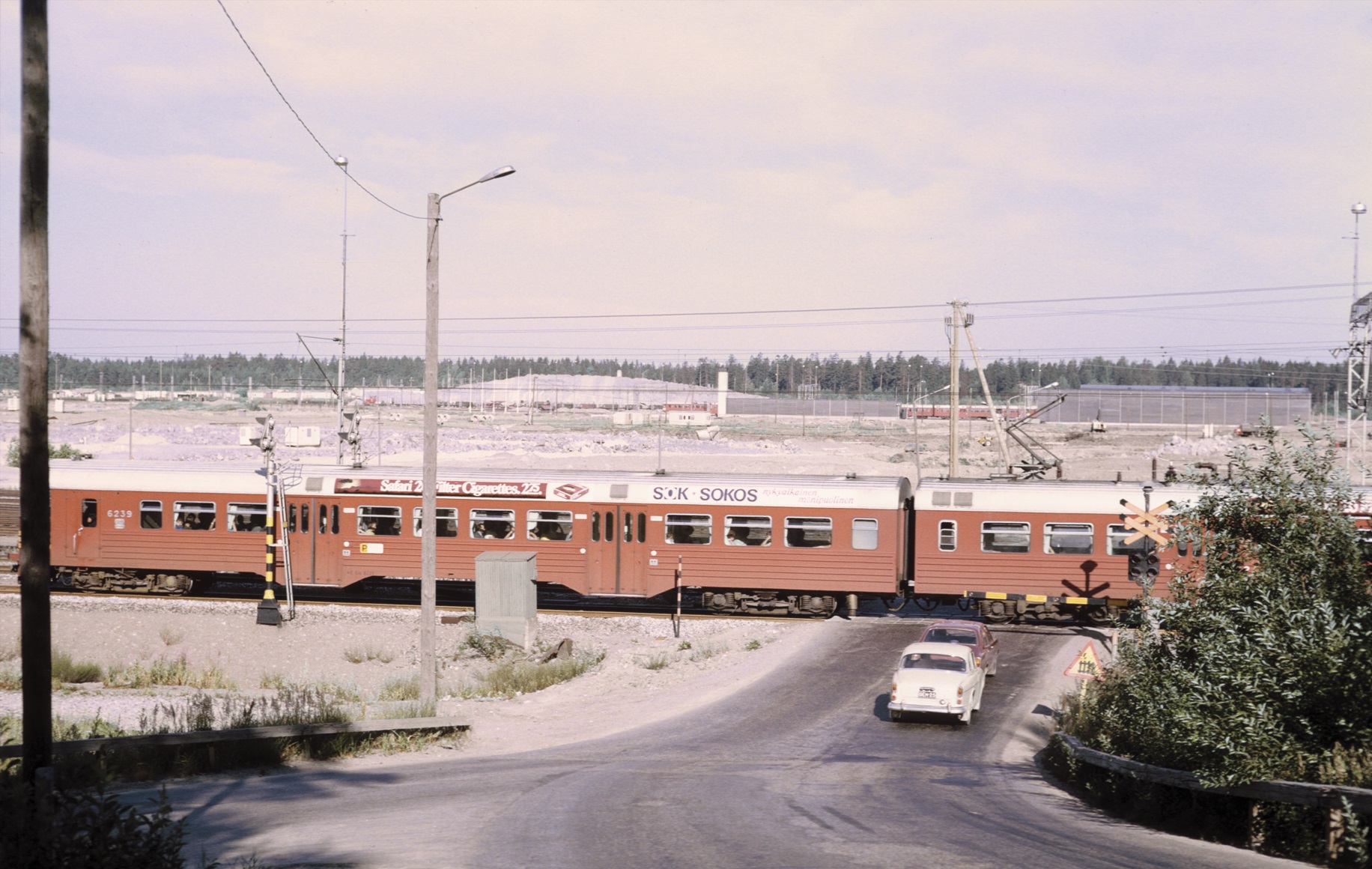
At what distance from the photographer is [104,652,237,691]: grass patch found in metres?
23.0

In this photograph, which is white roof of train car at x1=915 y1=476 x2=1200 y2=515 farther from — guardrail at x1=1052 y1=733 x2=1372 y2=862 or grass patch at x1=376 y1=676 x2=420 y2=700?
guardrail at x1=1052 y1=733 x2=1372 y2=862

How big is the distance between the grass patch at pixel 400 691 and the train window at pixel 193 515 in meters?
11.0

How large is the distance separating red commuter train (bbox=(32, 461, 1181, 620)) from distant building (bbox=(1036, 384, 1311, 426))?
75.4 meters

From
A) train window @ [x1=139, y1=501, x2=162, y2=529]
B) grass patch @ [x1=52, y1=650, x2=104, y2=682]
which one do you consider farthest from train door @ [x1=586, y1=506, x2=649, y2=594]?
train window @ [x1=139, y1=501, x2=162, y2=529]

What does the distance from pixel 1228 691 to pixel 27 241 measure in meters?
11.9

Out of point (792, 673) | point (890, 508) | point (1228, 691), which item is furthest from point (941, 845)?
point (890, 508)

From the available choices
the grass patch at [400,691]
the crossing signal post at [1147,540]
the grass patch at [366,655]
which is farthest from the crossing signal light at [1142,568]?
the grass patch at [366,655]

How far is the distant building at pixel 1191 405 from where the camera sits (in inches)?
4341

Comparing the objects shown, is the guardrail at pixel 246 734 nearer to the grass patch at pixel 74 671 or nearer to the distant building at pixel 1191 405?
the grass patch at pixel 74 671

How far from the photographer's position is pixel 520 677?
23312 mm

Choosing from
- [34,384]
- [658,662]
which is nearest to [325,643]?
[658,662]

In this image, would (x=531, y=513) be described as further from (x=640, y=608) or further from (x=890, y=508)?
(x=890, y=508)

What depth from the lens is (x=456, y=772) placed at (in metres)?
15.7

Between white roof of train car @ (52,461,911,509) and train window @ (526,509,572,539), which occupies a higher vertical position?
white roof of train car @ (52,461,911,509)
